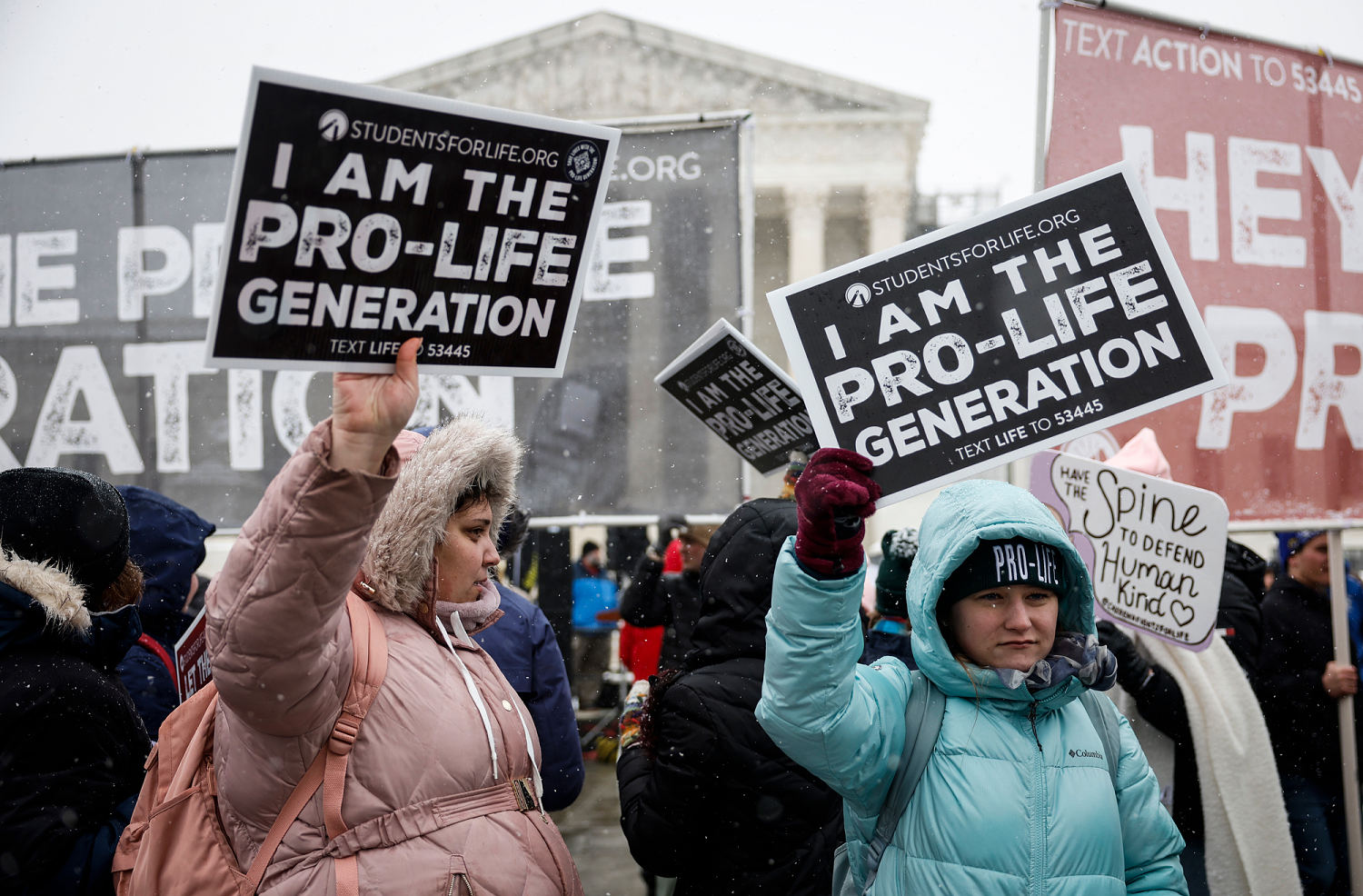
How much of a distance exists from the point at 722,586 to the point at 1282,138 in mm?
3585

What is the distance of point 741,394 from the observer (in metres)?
3.00

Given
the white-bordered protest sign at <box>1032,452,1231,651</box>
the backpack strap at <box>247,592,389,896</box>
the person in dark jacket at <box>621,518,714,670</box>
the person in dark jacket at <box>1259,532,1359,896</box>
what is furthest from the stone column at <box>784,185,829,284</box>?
the backpack strap at <box>247,592,389,896</box>

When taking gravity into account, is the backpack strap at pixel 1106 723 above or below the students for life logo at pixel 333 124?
below

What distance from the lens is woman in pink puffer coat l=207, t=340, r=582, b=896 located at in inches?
55.5

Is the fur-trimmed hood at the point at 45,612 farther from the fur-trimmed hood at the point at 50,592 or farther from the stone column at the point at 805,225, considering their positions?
the stone column at the point at 805,225

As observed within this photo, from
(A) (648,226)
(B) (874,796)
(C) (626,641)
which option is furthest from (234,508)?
(B) (874,796)

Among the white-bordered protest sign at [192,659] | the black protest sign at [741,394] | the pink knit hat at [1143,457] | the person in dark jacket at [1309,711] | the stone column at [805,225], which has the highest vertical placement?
the stone column at [805,225]

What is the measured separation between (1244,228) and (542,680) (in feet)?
11.4

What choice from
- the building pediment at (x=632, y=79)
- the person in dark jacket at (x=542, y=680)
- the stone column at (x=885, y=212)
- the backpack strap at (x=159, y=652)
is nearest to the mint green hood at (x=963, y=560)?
the person in dark jacket at (x=542, y=680)

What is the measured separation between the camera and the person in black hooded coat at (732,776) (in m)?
2.37

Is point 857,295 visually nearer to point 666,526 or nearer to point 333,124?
point 333,124

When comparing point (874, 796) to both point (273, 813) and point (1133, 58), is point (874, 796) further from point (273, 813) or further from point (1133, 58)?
point (1133, 58)

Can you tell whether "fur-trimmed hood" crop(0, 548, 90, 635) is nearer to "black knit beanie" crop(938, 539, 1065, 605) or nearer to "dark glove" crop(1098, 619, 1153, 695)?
"black knit beanie" crop(938, 539, 1065, 605)

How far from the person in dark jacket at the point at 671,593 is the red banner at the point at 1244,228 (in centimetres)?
194
